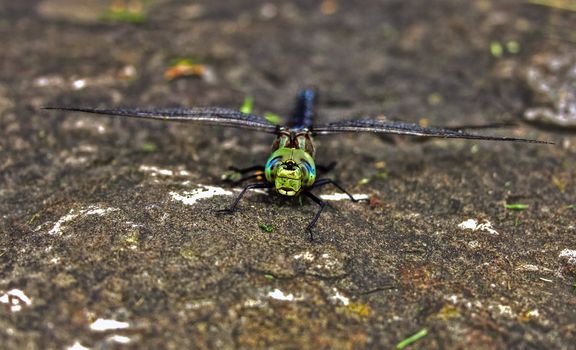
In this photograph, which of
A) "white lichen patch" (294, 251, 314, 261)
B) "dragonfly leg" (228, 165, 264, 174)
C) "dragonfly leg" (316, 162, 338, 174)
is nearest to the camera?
"white lichen patch" (294, 251, 314, 261)

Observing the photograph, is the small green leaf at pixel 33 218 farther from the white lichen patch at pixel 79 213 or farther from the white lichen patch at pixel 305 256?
the white lichen patch at pixel 305 256

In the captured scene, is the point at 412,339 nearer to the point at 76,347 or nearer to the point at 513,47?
the point at 76,347

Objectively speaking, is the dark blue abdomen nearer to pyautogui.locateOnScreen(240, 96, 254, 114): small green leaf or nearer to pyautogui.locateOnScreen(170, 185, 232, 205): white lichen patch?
pyautogui.locateOnScreen(240, 96, 254, 114): small green leaf

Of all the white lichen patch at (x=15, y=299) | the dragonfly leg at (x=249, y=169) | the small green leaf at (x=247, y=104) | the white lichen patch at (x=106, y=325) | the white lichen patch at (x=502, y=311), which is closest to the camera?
the white lichen patch at (x=106, y=325)

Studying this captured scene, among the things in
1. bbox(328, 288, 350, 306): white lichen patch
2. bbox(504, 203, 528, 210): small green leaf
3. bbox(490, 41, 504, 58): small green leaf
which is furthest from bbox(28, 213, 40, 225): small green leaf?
bbox(490, 41, 504, 58): small green leaf

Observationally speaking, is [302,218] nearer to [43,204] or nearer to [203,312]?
[203,312]

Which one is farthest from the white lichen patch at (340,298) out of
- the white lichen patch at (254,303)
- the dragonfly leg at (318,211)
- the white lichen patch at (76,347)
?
the white lichen patch at (76,347)

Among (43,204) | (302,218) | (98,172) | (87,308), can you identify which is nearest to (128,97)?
(98,172)

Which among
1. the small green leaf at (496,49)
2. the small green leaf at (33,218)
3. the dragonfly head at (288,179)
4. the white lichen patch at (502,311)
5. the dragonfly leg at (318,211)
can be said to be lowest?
the white lichen patch at (502,311)
